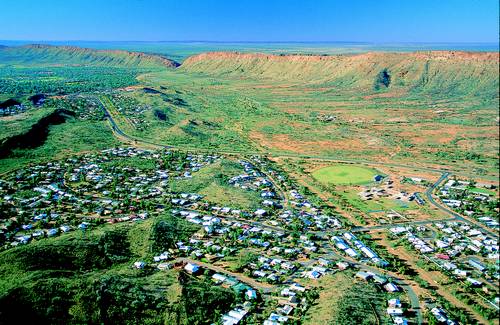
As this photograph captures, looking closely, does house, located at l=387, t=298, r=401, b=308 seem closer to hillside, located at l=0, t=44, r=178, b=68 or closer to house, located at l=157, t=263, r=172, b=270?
house, located at l=157, t=263, r=172, b=270

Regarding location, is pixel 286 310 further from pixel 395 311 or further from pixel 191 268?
pixel 191 268

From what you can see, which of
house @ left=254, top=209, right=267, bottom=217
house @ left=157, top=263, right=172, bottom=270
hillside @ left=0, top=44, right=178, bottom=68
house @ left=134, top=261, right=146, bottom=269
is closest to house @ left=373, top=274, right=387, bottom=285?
Result: house @ left=254, top=209, right=267, bottom=217

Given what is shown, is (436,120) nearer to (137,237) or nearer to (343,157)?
(343,157)

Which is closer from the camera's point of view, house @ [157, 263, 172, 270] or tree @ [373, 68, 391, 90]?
house @ [157, 263, 172, 270]

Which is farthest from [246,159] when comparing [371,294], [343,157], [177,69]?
[177,69]

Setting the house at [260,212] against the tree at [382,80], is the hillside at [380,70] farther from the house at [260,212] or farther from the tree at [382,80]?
the house at [260,212]

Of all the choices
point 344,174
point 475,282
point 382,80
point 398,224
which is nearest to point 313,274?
point 475,282
